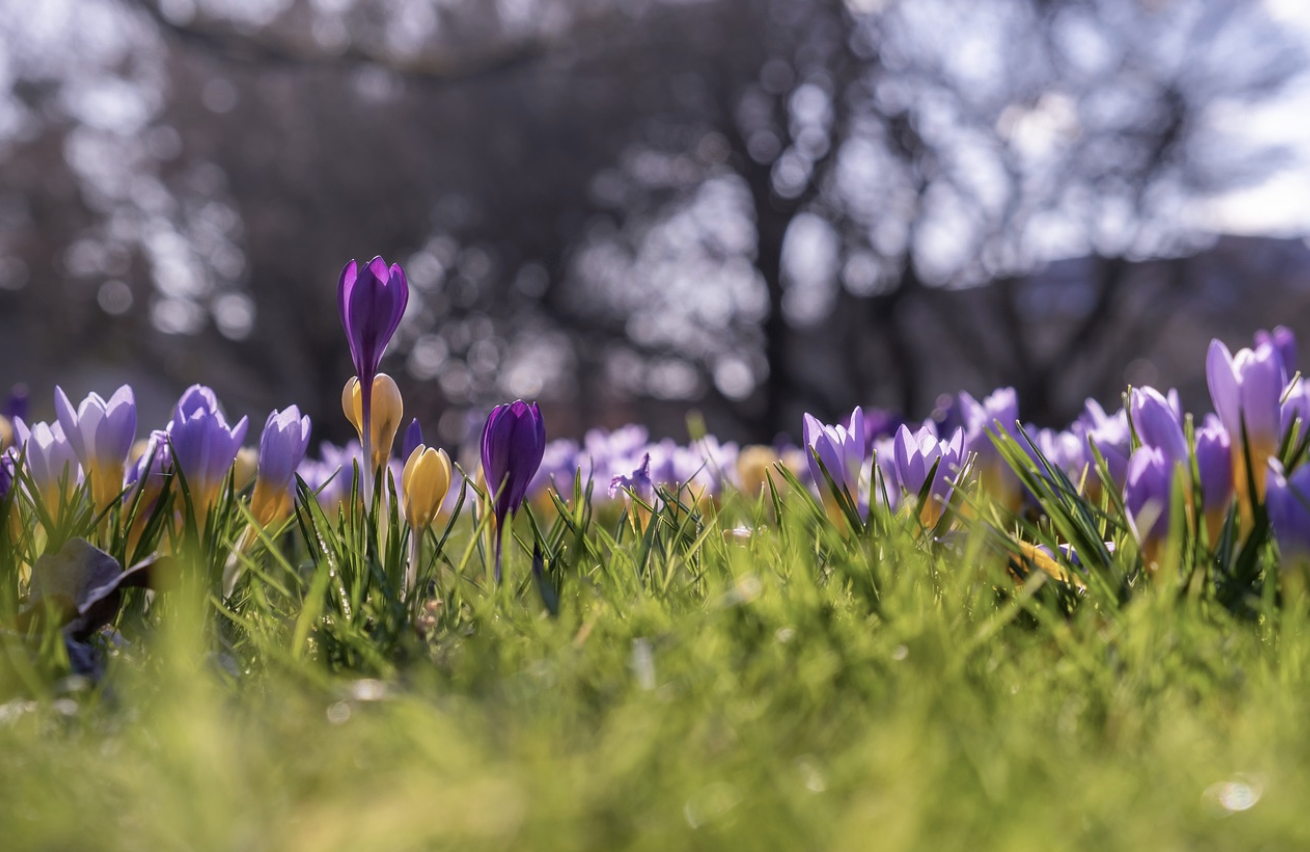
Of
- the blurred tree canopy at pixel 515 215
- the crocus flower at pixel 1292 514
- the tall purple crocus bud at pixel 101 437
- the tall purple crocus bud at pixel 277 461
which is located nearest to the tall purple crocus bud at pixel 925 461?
the crocus flower at pixel 1292 514

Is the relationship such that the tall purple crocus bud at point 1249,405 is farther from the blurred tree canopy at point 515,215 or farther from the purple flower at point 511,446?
the blurred tree canopy at point 515,215

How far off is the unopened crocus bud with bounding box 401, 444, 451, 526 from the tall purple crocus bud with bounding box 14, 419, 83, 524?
598mm

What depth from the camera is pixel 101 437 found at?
1659 millimetres

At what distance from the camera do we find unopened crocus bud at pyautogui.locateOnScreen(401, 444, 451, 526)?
1506 mm

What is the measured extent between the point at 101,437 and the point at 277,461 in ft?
0.94

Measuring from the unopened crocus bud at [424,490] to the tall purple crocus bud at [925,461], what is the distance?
0.75 m

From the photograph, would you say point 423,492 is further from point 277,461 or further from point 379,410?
point 277,461

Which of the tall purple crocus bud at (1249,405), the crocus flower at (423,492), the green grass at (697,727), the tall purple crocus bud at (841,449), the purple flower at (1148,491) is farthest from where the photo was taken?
the tall purple crocus bud at (841,449)

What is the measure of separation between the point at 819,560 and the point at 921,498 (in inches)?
8.1

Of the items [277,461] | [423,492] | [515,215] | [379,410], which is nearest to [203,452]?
[277,461]

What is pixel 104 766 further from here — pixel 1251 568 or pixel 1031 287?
pixel 1031 287

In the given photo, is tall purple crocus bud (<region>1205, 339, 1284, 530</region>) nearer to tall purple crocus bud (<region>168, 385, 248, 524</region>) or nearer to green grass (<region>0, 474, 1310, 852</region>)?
green grass (<region>0, 474, 1310, 852</region>)

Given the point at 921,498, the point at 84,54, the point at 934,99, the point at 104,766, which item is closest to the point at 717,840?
the point at 104,766

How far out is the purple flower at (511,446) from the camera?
152 cm
